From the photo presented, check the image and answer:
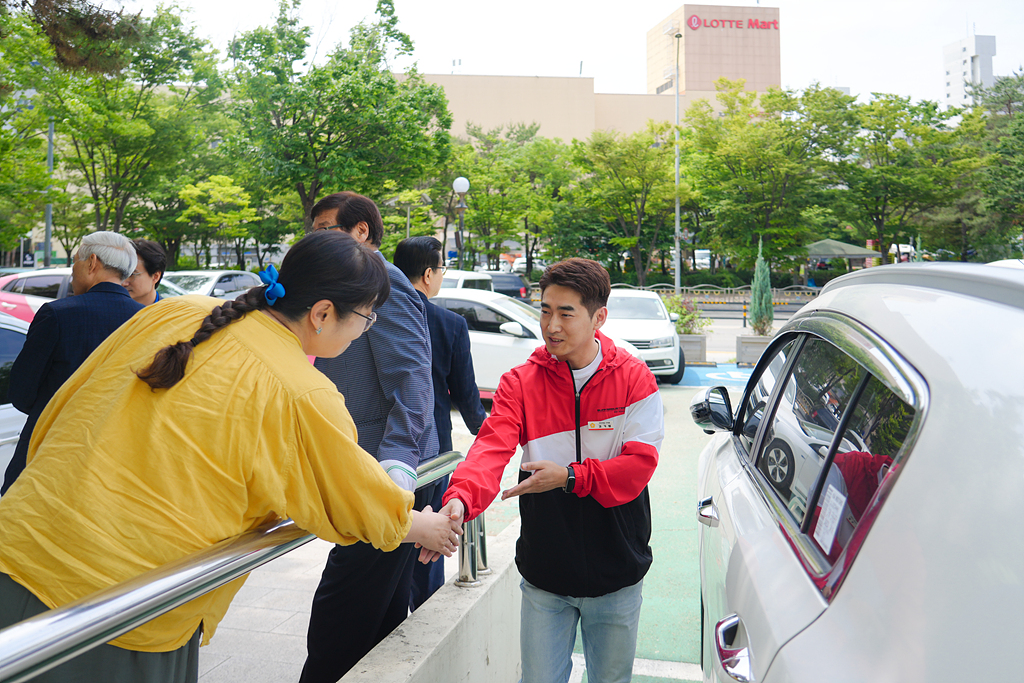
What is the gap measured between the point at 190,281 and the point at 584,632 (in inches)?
532

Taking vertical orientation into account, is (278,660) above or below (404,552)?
below

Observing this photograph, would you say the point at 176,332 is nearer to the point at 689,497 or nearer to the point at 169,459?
the point at 169,459

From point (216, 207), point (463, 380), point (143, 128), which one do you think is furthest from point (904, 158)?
point (463, 380)

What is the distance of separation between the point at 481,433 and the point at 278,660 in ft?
6.35

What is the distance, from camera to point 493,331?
10.5 metres

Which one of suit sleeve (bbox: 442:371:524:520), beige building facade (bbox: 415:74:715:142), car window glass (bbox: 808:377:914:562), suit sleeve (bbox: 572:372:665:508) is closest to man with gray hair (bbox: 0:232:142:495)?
suit sleeve (bbox: 442:371:524:520)

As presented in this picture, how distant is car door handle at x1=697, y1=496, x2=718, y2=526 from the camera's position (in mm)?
2546

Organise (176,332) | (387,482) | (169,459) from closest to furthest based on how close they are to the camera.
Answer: (169,459), (176,332), (387,482)

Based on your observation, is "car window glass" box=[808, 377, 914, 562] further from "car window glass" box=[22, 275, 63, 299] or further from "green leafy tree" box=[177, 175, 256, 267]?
"green leafy tree" box=[177, 175, 256, 267]

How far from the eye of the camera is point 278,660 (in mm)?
3559

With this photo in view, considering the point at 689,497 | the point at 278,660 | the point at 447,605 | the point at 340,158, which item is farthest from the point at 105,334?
the point at 340,158

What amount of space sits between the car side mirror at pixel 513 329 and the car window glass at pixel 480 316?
0.95ft

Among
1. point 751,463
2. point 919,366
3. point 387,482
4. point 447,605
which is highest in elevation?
point 919,366

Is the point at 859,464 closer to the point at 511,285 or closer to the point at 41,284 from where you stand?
the point at 41,284
